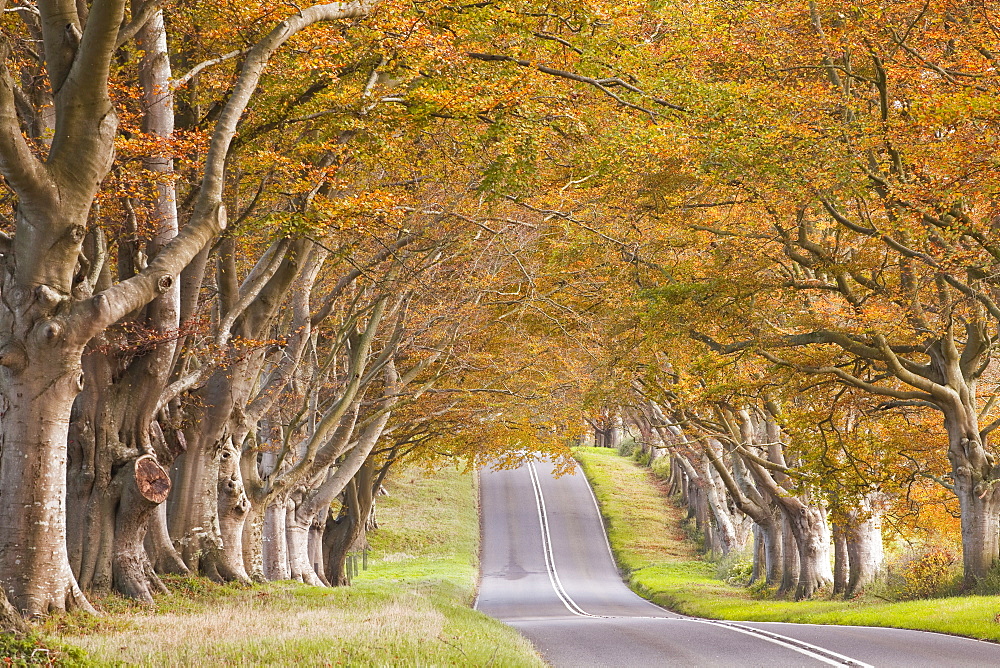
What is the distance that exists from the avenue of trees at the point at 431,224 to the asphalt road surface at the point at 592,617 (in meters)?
4.34

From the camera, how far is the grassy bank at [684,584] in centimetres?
1686

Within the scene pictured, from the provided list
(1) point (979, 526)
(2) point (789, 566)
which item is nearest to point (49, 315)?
(1) point (979, 526)

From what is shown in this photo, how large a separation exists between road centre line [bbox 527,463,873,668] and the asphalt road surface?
27mm

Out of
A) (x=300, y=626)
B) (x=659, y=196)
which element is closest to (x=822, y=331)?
(x=659, y=196)

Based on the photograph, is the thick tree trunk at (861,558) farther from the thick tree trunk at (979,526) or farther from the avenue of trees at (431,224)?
the thick tree trunk at (979,526)

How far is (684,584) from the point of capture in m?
35.1

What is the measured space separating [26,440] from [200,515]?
669 centimetres

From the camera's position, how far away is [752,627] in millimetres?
18453

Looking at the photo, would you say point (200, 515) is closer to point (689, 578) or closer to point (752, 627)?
point (752, 627)

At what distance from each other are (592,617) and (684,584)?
11.2 meters

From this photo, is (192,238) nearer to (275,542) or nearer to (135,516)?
(135,516)

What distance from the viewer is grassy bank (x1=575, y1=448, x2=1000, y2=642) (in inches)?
664

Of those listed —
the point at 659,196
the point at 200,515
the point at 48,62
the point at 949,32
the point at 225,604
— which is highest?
the point at 949,32

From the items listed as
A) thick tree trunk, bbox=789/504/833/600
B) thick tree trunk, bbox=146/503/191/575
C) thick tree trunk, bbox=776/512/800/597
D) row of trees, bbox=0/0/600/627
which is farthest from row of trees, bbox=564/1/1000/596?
thick tree trunk, bbox=146/503/191/575
